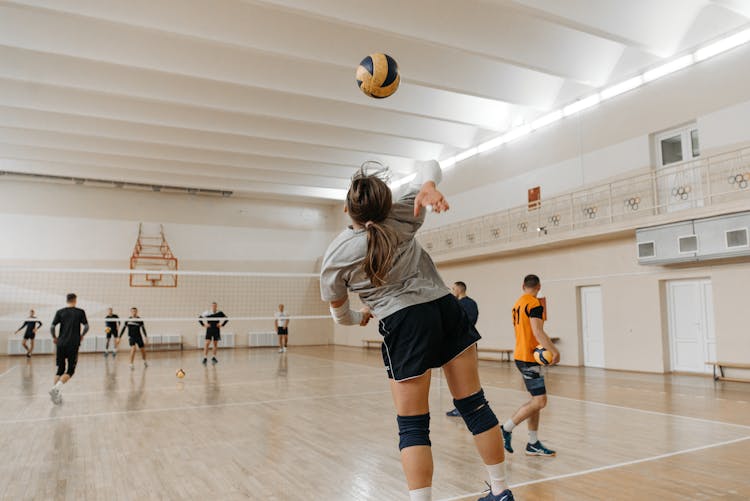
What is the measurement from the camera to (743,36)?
36.0ft

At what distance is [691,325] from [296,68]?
1110 cm

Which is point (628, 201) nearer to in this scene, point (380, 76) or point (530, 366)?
point (530, 366)

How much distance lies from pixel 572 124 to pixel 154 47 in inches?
430

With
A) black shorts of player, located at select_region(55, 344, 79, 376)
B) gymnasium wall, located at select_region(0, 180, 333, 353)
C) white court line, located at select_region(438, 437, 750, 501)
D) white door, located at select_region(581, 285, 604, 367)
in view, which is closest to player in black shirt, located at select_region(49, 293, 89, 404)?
black shorts of player, located at select_region(55, 344, 79, 376)

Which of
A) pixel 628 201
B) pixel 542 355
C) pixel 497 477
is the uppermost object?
pixel 628 201

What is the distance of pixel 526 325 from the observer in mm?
4660

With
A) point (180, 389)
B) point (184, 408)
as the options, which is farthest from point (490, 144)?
point (184, 408)

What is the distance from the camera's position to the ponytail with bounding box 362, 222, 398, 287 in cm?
216

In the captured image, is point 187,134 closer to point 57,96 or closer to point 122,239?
point 57,96

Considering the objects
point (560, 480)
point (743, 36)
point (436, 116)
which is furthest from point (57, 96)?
point (743, 36)

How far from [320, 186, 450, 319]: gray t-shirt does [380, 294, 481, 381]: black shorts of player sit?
4 centimetres

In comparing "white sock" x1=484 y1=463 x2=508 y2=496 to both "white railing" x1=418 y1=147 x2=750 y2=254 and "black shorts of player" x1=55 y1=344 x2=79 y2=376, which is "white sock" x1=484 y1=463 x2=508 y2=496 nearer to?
"black shorts of player" x1=55 y1=344 x2=79 y2=376

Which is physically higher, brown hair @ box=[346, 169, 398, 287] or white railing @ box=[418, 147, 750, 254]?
white railing @ box=[418, 147, 750, 254]

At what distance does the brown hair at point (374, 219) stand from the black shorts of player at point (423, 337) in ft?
0.68
